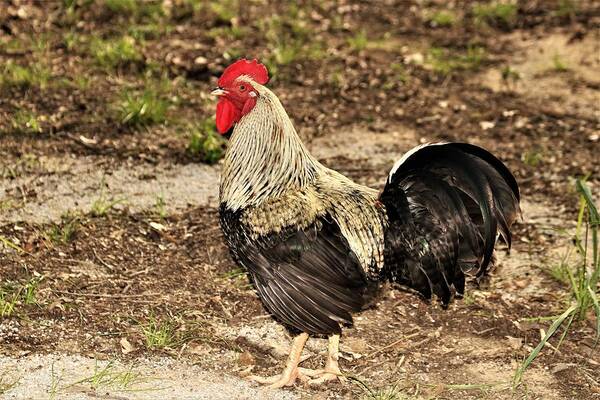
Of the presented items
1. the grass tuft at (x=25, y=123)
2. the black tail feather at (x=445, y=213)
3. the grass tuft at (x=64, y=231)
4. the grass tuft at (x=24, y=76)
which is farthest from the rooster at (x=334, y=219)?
the grass tuft at (x=24, y=76)

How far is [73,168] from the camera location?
7383 millimetres

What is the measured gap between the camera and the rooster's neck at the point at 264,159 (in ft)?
16.8

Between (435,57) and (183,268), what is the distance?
5122 mm

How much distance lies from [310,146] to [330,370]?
3.28 metres

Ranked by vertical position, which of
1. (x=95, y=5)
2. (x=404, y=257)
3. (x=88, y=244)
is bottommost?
(x=88, y=244)

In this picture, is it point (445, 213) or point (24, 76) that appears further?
point (24, 76)

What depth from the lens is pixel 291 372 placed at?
5.25 metres

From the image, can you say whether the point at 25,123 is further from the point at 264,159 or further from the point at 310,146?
the point at 264,159

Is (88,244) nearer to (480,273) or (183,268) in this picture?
(183,268)

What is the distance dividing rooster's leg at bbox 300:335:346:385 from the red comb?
166 centimetres

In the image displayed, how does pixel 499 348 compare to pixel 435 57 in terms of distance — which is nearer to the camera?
pixel 499 348

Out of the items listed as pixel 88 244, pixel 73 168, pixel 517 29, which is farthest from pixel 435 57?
pixel 88 244

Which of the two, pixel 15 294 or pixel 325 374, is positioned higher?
pixel 15 294

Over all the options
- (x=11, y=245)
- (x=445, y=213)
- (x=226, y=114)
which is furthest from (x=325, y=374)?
(x=11, y=245)
